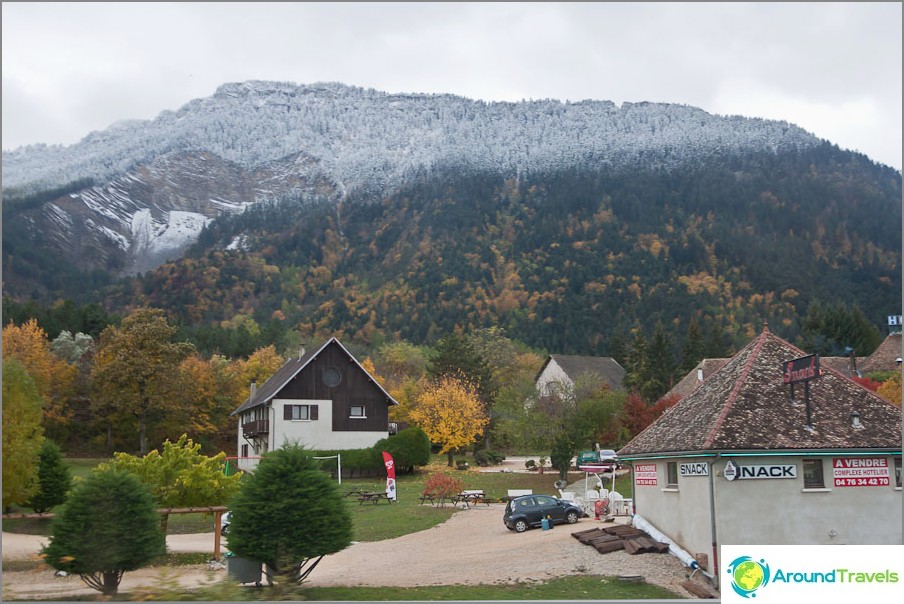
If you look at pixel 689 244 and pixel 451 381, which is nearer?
pixel 451 381

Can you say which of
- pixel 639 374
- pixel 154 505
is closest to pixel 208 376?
pixel 639 374

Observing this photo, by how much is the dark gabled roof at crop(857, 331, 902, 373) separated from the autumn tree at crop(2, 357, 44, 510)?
4720 centimetres

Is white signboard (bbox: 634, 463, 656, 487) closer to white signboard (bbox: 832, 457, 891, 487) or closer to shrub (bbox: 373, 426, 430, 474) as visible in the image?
white signboard (bbox: 832, 457, 891, 487)

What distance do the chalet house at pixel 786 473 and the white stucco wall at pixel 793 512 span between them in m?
0.03

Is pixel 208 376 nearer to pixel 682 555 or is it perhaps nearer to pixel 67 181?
pixel 682 555

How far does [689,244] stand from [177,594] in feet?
424

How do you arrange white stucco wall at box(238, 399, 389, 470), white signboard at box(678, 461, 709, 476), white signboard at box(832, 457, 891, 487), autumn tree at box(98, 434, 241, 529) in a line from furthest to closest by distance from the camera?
1. white stucco wall at box(238, 399, 389, 470)
2. autumn tree at box(98, 434, 241, 529)
3. white signboard at box(678, 461, 709, 476)
4. white signboard at box(832, 457, 891, 487)

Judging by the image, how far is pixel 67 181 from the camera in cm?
18912

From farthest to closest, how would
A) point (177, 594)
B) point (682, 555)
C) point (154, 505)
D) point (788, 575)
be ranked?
point (682, 555) < point (154, 505) < point (177, 594) < point (788, 575)

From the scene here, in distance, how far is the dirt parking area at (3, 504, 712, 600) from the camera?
20703 mm

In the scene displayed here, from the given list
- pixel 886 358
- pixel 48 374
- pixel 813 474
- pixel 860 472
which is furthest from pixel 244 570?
pixel 886 358

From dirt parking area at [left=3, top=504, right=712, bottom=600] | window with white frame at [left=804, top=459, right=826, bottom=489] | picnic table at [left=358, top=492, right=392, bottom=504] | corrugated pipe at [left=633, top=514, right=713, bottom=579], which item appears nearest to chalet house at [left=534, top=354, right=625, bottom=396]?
picnic table at [left=358, top=492, right=392, bottom=504]

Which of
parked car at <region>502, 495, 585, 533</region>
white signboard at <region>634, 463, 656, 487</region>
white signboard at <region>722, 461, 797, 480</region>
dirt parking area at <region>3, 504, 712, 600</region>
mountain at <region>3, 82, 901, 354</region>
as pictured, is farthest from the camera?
mountain at <region>3, 82, 901, 354</region>

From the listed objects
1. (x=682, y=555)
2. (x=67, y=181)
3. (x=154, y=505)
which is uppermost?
(x=67, y=181)
